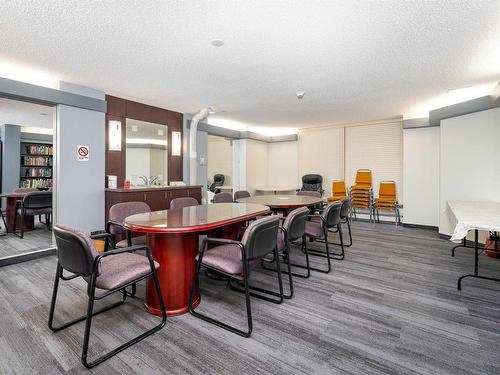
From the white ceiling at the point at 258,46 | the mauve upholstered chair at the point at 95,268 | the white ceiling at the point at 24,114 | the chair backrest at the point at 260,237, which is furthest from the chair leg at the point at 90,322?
the white ceiling at the point at 24,114

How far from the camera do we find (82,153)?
13.6ft

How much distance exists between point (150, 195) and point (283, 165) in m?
4.80

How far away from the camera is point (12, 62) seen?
129 inches

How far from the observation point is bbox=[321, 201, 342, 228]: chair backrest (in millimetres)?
3504

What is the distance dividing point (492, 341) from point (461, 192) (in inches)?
141

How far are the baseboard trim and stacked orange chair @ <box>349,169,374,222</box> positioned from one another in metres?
6.25

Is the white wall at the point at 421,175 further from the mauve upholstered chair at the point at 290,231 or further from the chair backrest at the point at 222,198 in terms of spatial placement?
the mauve upholstered chair at the point at 290,231

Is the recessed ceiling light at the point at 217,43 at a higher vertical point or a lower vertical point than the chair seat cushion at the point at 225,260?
higher

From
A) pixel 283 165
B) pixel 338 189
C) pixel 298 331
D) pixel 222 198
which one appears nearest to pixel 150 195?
pixel 222 198

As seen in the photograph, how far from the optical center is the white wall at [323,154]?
7328 mm

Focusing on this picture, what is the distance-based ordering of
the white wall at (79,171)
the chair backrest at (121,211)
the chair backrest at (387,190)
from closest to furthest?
the chair backrest at (121,211)
the white wall at (79,171)
the chair backrest at (387,190)

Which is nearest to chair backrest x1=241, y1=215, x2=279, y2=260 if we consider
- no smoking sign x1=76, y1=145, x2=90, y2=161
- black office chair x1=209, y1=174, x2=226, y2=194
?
no smoking sign x1=76, y1=145, x2=90, y2=161

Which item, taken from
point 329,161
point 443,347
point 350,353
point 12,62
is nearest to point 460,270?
point 443,347

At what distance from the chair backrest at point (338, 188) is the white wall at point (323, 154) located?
392 millimetres
